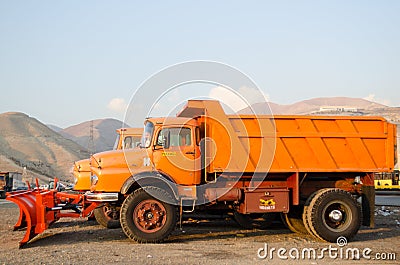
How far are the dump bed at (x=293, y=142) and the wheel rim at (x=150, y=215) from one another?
159 cm

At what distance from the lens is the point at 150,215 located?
12242 mm

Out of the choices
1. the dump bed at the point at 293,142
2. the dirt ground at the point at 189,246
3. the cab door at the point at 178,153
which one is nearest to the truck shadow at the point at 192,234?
the dirt ground at the point at 189,246

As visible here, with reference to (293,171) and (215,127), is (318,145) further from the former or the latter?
(215,127)

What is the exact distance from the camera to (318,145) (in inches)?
516

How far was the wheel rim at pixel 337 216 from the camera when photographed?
13016 millimetres

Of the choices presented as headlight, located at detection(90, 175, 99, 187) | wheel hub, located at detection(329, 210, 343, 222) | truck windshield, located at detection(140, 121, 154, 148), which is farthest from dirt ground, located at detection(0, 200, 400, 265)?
truck windshield, located at detection(140, 121, 154, 148)

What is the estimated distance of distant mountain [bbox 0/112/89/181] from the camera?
81.4m

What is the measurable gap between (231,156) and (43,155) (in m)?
90.4

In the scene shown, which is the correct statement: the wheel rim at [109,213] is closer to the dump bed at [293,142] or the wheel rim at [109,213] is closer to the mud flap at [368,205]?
the dump bed at [293,142]

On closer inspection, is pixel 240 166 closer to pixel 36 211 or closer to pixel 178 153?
pixel 178 153

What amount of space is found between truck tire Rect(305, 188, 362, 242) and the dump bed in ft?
2.25

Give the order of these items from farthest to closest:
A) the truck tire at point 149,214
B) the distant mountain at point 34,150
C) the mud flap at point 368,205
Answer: the distant mountain at point 34,150
the mud flap at point 368,205
the truck tire at point 149,214

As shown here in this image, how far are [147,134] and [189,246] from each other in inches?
123

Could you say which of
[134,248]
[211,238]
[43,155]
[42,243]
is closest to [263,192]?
[211,238]
